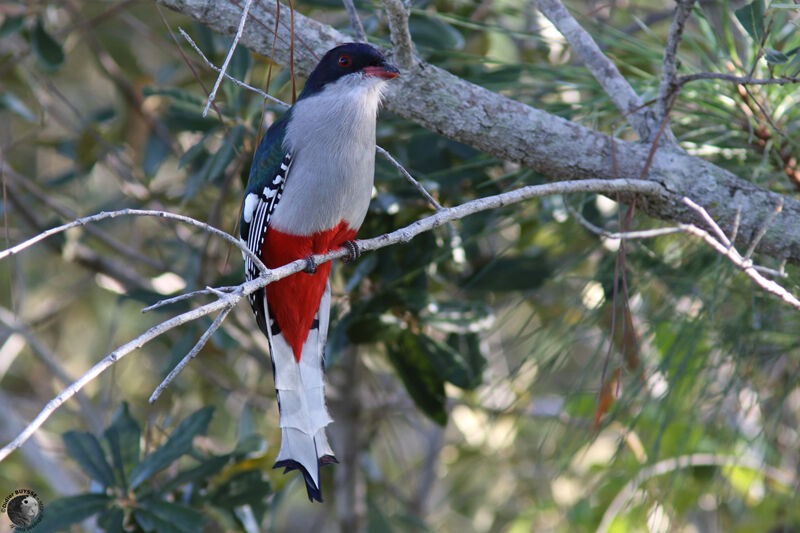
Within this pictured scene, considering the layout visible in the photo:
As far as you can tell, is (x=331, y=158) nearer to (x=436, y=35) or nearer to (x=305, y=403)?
(x=305, y=403)

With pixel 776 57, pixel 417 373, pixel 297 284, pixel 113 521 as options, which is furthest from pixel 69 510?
pixel 776 57

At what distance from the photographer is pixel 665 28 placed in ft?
14.9

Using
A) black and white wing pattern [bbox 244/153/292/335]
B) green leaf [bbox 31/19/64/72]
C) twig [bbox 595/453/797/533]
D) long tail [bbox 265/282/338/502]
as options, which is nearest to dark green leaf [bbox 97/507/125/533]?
long tail [bbox 265/282/338/502]

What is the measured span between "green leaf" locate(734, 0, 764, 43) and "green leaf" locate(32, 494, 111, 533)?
2.15 meters

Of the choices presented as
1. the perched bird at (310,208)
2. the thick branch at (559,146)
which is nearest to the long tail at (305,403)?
the perched bird at (310,208)

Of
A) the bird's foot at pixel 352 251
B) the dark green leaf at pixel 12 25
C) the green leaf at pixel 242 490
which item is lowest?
the green leaf at pixel 242 490

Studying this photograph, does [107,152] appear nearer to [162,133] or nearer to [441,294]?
[162,133]

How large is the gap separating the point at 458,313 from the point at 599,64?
1.00 meters

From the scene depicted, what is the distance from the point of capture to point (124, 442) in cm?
240

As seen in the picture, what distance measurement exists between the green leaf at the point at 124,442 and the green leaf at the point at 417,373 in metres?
0.87

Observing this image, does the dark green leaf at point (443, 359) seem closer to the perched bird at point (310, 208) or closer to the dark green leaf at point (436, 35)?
the perched bird at point (310, 208)

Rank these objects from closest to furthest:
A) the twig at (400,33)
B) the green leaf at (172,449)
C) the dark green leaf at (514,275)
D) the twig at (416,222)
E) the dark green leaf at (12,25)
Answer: the twig at (416,222)
the twig at (400,33)
the green leaf at (172,449)
the dark green leaf at (514,275)
the dark green leaf at (12,25)

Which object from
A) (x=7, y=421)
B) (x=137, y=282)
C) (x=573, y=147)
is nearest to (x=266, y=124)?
(x=137, y=282)

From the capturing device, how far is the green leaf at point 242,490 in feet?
8.21
